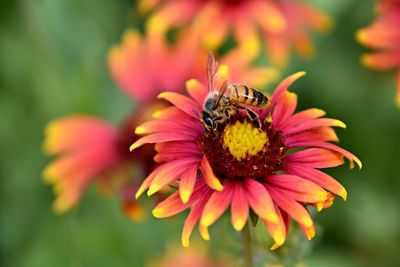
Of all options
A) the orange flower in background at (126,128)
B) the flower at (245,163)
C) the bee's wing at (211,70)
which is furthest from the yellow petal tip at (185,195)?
the orange flower in background at (126,128)

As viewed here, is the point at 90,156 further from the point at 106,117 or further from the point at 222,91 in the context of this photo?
the point at 222,91

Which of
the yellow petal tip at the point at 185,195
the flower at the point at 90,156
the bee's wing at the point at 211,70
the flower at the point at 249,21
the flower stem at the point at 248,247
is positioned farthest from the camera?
the flower at the point at 249,21

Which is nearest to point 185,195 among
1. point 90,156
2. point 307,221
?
point 307,221

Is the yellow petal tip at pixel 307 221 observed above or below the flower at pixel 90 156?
below

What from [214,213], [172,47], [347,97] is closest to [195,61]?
[172,47]

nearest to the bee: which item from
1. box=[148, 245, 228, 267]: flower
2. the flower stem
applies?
the flower stem

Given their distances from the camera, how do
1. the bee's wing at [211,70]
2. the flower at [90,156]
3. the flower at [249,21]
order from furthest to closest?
the flower at [249,21] → the flower at [90,156] → the bee's wing at [211,70]

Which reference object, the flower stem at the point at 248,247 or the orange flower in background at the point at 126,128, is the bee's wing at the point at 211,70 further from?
the orange flower in background at the point at 126,128

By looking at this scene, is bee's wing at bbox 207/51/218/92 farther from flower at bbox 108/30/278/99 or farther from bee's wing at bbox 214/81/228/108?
flower at bbox 108/30/278/99

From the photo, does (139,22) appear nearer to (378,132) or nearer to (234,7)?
(234,7)
